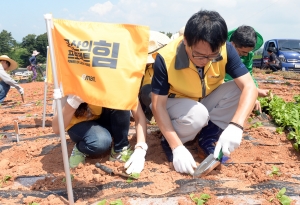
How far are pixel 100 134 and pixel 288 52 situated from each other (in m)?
10.6

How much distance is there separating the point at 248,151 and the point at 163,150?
78 centimetres

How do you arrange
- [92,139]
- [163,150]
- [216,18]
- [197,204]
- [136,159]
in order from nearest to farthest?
1. [197,204]
2. [216,18]
3. [136,159]
4. [92,139]
5. [163,150]

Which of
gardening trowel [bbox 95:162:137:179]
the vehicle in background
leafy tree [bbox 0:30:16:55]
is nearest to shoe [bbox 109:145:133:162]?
gardening trowel [bbox 95:162:137:179]

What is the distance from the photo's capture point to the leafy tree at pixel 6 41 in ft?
195

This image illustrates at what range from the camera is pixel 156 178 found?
237cm

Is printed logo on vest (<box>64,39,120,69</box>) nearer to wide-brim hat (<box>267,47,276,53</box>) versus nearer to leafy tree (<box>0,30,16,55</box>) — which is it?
wide-brim hat (<box>267,47,276,53</box>)

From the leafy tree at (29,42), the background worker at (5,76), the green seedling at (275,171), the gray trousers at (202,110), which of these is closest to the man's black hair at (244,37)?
the gray trousers at (202,110)

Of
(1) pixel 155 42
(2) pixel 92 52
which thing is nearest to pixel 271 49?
(1) pixel 155 42

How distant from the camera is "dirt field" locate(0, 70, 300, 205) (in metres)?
2.14

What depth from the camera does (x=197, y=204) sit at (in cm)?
202

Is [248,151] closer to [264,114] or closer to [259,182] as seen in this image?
[259,182]

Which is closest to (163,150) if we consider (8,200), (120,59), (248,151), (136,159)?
(136,159)

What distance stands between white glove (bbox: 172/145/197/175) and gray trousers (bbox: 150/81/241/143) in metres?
0.29

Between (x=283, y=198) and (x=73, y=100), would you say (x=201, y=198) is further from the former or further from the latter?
(x=73, y=100)
